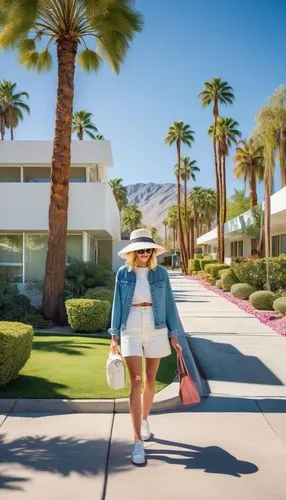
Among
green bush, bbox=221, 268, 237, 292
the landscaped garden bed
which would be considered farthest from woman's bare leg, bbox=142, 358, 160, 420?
green bush, bbox=221, 268, 237, 292

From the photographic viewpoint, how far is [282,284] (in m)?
21.5

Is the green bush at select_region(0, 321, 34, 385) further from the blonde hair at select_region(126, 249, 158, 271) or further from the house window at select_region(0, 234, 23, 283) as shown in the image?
the house window at select_region(0, 234, 23, 283)

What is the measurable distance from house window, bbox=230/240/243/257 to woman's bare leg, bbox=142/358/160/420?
47675mm

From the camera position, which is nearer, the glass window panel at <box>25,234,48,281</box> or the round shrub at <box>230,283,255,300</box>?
the glass window panel at <box>25,234,48,281</box>

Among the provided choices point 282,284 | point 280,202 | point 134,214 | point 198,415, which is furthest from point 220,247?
point 134,214

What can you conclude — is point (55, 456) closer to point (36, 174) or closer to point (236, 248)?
point (36, 174)

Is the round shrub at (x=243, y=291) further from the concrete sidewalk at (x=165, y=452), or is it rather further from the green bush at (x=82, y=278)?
the concrete sidewalk at (x=165, y=452)

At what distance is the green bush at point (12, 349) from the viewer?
6.52m

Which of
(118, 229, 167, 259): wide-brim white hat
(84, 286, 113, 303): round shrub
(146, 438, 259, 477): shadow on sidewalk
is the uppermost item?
(118, 229, 167, 259): wide-brim white hat

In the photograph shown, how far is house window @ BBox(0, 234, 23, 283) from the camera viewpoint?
1808 cm

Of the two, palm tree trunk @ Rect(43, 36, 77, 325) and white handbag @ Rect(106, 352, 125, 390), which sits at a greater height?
palm tree trunk @ Rect(43, 36, 77, 325)

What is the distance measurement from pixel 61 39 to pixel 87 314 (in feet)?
23.0

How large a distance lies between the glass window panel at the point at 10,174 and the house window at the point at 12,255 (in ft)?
6.99

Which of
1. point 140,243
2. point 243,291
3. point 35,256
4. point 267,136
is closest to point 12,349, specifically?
point 140,243
